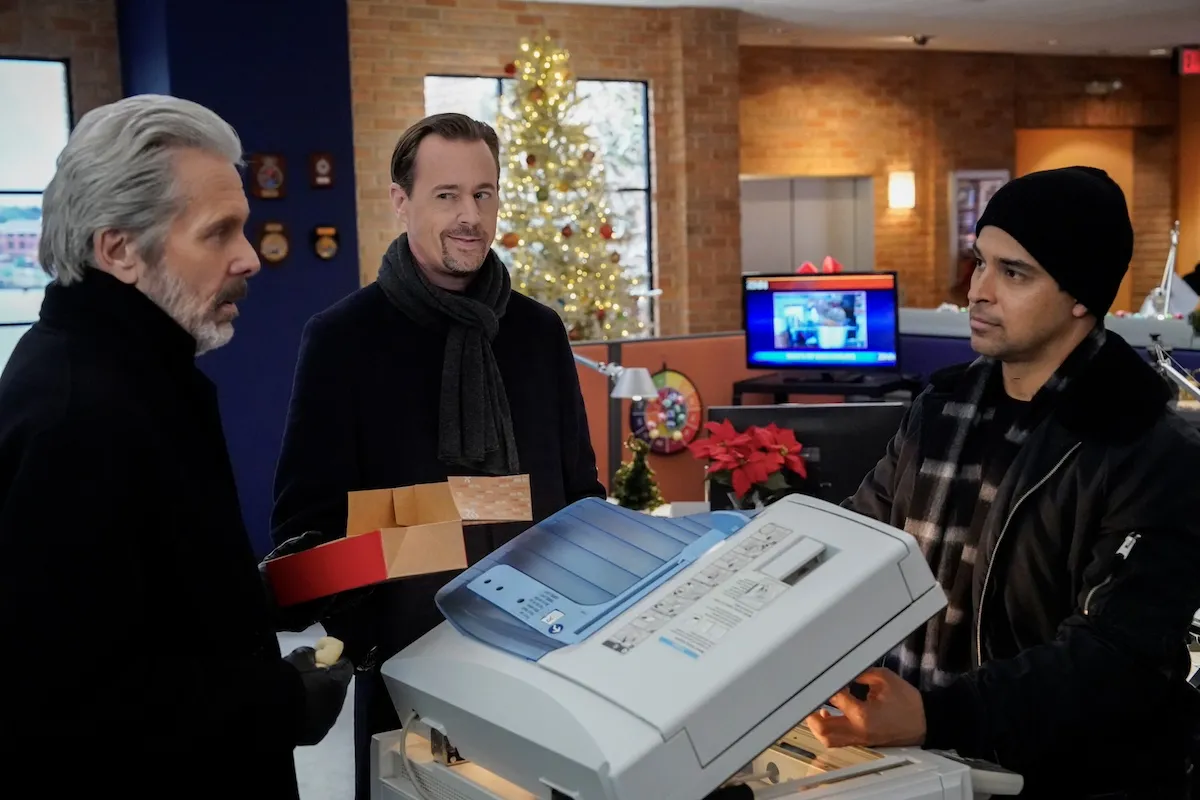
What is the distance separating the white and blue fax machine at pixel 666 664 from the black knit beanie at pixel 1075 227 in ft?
1.64

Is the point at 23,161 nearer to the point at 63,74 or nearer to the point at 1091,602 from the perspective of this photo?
the point at 63,74

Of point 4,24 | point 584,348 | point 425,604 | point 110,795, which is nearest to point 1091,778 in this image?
point 425,604

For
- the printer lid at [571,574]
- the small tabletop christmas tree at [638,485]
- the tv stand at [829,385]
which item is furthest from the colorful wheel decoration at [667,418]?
the printer lid at [571,574]

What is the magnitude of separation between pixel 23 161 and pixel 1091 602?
7232 millimetres

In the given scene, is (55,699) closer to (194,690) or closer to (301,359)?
(194,690)

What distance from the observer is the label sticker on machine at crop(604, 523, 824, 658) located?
992 millimetres

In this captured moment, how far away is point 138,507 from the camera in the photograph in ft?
3.57

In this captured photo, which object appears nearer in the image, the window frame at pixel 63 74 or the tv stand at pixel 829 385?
the tv stand at pixel 829 385

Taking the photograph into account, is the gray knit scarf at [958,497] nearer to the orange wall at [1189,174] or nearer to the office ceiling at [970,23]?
the office ceiling at [970,23]

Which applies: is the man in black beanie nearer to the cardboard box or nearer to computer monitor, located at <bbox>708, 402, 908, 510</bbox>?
the cardboard box

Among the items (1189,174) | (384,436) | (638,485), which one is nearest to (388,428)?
(384,436)

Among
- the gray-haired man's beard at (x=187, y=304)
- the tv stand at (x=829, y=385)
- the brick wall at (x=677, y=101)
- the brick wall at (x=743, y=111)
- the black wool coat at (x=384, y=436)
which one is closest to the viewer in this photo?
the gray-haired man's beard at (x=187, y=304)

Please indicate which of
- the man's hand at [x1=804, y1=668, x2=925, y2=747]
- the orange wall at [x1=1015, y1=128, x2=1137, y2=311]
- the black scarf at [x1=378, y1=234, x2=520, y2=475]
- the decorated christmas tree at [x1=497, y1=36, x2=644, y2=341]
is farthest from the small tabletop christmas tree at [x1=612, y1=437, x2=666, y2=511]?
the orange wall at [x1=1015, y1=128, x2=1137, y2=311]

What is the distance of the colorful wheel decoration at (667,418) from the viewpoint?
15.5 feet
